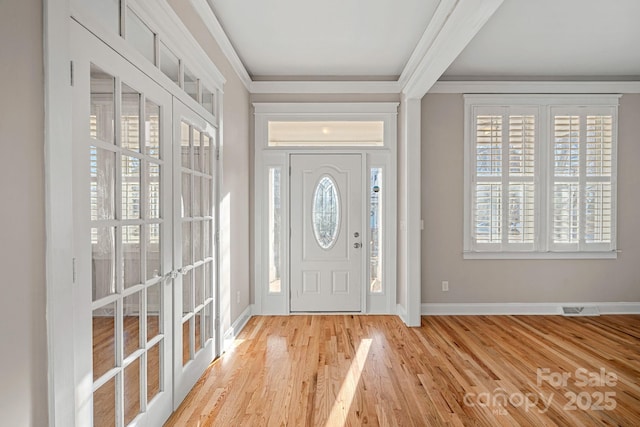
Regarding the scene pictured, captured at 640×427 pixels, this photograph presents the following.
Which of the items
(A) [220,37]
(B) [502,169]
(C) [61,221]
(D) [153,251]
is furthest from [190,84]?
(B) [502,169]

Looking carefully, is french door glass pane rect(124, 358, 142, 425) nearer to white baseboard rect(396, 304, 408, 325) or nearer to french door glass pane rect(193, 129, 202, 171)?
french door glass pane rect(193, 129, 202, 171)

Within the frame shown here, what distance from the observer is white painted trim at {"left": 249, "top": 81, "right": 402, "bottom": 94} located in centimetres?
454

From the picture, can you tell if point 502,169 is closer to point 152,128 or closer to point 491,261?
point 491,261

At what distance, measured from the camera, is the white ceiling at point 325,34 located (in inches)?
118

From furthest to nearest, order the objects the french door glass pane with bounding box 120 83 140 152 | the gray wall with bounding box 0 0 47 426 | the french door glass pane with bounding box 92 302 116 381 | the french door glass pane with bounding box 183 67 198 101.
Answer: the french door glass pane with bounding box 183 67 198 101, the french door glass pane with bounding box 120 83 140 152, the french door glass pane with bounding box 92 302 116 381, the gray wall with bounding box 0 0 47 426

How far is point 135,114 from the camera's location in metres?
1.97

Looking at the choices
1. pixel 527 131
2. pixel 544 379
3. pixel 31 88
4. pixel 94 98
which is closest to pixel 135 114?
pixel 94 98

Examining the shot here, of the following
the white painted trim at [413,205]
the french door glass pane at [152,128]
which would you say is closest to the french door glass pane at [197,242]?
the french door glass pane at [152,128]

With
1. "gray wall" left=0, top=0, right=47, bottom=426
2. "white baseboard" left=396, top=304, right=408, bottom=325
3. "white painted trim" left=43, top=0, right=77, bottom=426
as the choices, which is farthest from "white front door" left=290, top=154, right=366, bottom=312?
"gray wall" left=0, top=0, right=47, bottom=426

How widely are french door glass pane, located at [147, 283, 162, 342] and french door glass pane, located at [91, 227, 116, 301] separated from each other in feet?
1.24

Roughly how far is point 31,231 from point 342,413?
Answer: 199cm

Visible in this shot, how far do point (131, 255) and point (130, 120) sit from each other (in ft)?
2.24

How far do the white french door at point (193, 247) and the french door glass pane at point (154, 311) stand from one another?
0.61 ft

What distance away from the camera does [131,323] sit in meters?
1.94
